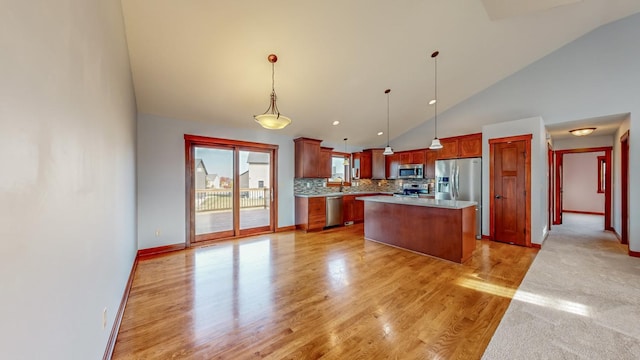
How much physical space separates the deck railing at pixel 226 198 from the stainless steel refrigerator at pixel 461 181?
4224 millimetres

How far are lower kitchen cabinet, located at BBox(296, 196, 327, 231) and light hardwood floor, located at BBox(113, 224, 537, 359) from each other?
1.74 m

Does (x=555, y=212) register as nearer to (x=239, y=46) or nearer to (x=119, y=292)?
(x=239, y=46)

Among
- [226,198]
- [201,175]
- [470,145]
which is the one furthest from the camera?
[470,145]

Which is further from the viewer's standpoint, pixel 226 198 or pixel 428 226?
pixel 226 198

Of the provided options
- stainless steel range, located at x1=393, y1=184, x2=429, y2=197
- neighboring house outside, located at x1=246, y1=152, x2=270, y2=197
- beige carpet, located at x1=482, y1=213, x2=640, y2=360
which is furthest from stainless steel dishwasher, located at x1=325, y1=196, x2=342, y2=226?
beige carpet, located at x1=482, y1=213, x2=640, y2=360

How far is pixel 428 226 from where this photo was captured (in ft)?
13.2

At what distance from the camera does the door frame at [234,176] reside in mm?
4578

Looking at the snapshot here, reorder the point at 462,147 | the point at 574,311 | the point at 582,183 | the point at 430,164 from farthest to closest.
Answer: the point at 582,183
the point at 430,164
the point at 462,147
the point at 574,311

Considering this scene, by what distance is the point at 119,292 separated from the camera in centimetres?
230

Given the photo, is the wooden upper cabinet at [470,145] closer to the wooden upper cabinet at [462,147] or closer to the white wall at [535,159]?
the wooden upper cabinet at [462,147]

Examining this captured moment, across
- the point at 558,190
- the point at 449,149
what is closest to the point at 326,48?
the point at 449,149

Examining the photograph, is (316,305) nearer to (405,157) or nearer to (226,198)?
(226,198)

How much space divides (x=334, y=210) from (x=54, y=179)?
5.69 m

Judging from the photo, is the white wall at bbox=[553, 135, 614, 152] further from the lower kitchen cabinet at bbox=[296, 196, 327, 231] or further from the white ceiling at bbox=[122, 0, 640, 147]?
the lower kitchen cabinet at bbox=[296, 196, 327, 231]
